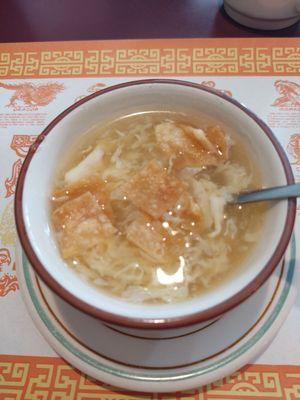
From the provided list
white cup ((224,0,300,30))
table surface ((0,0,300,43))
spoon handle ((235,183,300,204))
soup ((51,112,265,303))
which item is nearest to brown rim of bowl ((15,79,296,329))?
spoon handle ((235,183,300,204))

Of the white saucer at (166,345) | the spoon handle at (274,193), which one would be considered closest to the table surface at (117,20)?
the spoon handle at (274,193)

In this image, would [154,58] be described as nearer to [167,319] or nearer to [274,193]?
[274,193]

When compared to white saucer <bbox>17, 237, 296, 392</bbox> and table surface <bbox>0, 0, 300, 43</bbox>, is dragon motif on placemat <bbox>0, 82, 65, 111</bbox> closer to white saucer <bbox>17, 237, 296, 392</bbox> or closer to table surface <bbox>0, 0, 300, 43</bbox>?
table surface <bbox>0, 0, 300, 43</bbox>

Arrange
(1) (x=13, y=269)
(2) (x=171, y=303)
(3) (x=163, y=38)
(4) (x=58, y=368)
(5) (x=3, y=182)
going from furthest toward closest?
1. (3) (x=163, y=38)
2. (5) (x=3, y=182)
3. (1) (x=13, y=269)
4. (4) (x=58, y=368)
5. (2) (x=171, y=303)

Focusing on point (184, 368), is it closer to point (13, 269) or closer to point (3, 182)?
point (13, 269)

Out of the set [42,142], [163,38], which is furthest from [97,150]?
[163,38]

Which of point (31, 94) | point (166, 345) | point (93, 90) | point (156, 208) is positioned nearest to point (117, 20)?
point (93, 90)

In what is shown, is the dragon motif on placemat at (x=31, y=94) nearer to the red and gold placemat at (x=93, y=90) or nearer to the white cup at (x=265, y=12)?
the red and gold placemat at (x=93, y=90)
